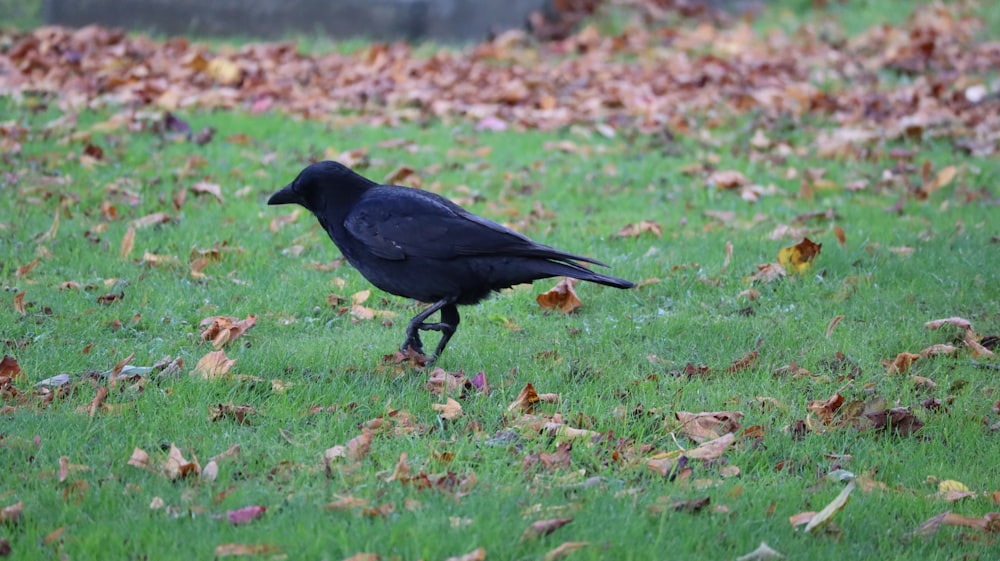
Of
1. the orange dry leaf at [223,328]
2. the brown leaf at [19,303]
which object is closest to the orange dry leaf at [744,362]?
the orange dry leaf at [223,328]

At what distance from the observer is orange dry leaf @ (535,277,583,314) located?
605 cm

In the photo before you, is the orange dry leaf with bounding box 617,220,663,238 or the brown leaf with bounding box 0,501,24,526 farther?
the orange dry leaf with bounding box 617,220,663,238

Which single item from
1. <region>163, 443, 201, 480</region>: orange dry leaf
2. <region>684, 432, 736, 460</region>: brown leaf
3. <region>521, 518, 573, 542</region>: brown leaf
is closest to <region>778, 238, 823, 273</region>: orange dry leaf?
<region>684, 432, 736, 460</region>: brown leaf

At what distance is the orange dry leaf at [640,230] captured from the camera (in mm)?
7242

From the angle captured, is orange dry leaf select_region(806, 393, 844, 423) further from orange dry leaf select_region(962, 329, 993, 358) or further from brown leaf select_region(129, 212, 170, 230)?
brown leaf select_region(129, 212, 170, 230)

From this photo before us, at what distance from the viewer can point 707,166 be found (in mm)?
8852

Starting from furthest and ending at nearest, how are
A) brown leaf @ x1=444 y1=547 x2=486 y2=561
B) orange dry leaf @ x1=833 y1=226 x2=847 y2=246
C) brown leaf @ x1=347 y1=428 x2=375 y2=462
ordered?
orange dry leaf @ x1=833 y1=226 x2=847 y2=246
brown leaf @ x1=347 y1=428 x2=375 y2=462
brown leaf @ x1=444 y1=547 x2=486 y2=561

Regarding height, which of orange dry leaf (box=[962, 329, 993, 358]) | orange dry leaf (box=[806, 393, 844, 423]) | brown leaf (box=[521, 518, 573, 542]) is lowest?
brown leaf (box=[521, 518, 573, 542])

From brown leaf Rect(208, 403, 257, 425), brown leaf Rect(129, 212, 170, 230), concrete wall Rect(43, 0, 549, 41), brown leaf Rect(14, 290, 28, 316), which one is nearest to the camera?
brown leaf Rect(208, 403, 257, 425)

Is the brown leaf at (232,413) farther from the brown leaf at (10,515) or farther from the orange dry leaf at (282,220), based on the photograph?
the orange dry leaf at (282,220)

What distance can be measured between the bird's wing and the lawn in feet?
1.76

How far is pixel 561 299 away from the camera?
19.9ft

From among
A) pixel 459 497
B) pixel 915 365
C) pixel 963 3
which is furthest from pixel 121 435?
pixel 963 3

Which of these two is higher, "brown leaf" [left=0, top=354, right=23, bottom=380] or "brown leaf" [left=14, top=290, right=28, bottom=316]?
"brown leaf" [left=0, top=354, right=23, bottom=380]
